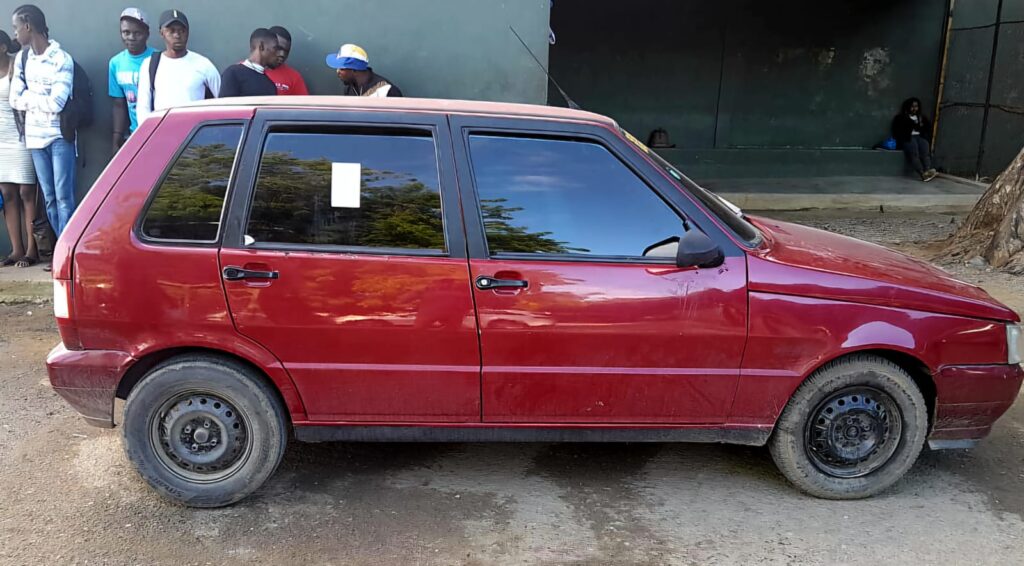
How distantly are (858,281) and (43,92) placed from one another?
633 cm

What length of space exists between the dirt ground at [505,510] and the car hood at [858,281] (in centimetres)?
95

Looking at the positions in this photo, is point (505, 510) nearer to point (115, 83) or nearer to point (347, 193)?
point (347, 193)

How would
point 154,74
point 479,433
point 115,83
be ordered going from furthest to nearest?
point 115,83
point 154,74
point 479,433

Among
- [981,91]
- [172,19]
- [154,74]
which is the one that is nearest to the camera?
[172,19]

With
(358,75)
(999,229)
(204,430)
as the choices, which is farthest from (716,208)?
(999,229)

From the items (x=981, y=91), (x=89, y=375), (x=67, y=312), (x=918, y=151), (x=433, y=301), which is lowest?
(x=89, y=375)

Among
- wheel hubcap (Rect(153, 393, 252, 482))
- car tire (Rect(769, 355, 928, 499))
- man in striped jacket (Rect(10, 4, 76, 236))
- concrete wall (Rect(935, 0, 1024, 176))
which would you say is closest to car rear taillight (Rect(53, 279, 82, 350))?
wheel hubcap (Rect(153, 393, 252, 482))

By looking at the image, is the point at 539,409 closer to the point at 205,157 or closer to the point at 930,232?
the point at 205,157

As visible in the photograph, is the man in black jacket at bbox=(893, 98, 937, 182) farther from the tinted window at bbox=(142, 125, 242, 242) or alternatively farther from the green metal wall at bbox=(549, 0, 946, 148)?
the tinted window at bbox=(142, 125, 242, 242)

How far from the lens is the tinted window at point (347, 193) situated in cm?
344

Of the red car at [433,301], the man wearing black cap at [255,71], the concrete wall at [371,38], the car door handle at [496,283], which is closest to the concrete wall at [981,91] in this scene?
the concrete wall at [371,38]

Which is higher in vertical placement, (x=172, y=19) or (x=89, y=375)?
(x=172, y=19)

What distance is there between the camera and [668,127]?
45.3ft

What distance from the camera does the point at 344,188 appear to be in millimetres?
3443
